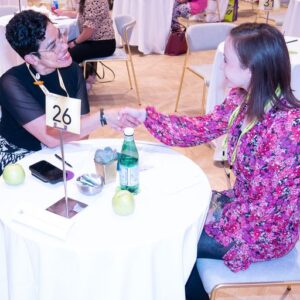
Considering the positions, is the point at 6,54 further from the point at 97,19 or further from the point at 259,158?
the point at 259,158

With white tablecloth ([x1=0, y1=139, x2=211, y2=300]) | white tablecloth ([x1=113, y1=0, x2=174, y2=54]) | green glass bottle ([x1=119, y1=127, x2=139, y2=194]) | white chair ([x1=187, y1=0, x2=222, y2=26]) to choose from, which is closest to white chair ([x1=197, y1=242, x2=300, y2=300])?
white tablecloth ([x1=0, y1=139, x2=211, y2=300])

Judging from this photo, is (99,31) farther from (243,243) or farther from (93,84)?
(243,243)

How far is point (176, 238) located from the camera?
1278mm

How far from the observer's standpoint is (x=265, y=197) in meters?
1.42

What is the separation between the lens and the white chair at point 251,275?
1.45m

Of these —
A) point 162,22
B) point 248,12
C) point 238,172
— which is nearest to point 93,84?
point 162,22

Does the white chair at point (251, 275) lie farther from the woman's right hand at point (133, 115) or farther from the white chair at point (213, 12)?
the white chair at point (213, 12)

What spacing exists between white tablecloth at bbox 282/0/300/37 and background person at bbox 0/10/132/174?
304 centimetres

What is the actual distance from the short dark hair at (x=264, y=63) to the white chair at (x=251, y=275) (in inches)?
19.3

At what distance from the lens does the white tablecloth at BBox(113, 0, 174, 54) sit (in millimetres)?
5090

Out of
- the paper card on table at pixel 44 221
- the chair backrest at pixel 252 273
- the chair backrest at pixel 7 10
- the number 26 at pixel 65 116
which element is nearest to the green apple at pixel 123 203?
the paper card on table at pixel 44 221

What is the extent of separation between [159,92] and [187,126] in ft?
8.40

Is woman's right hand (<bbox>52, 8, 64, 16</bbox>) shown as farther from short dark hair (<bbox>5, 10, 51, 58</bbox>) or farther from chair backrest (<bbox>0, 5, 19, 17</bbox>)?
short dark hair (<bbox>5, 10, 51, 58</bbox>)

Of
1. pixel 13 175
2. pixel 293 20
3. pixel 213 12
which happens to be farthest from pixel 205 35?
pixel 213 12
